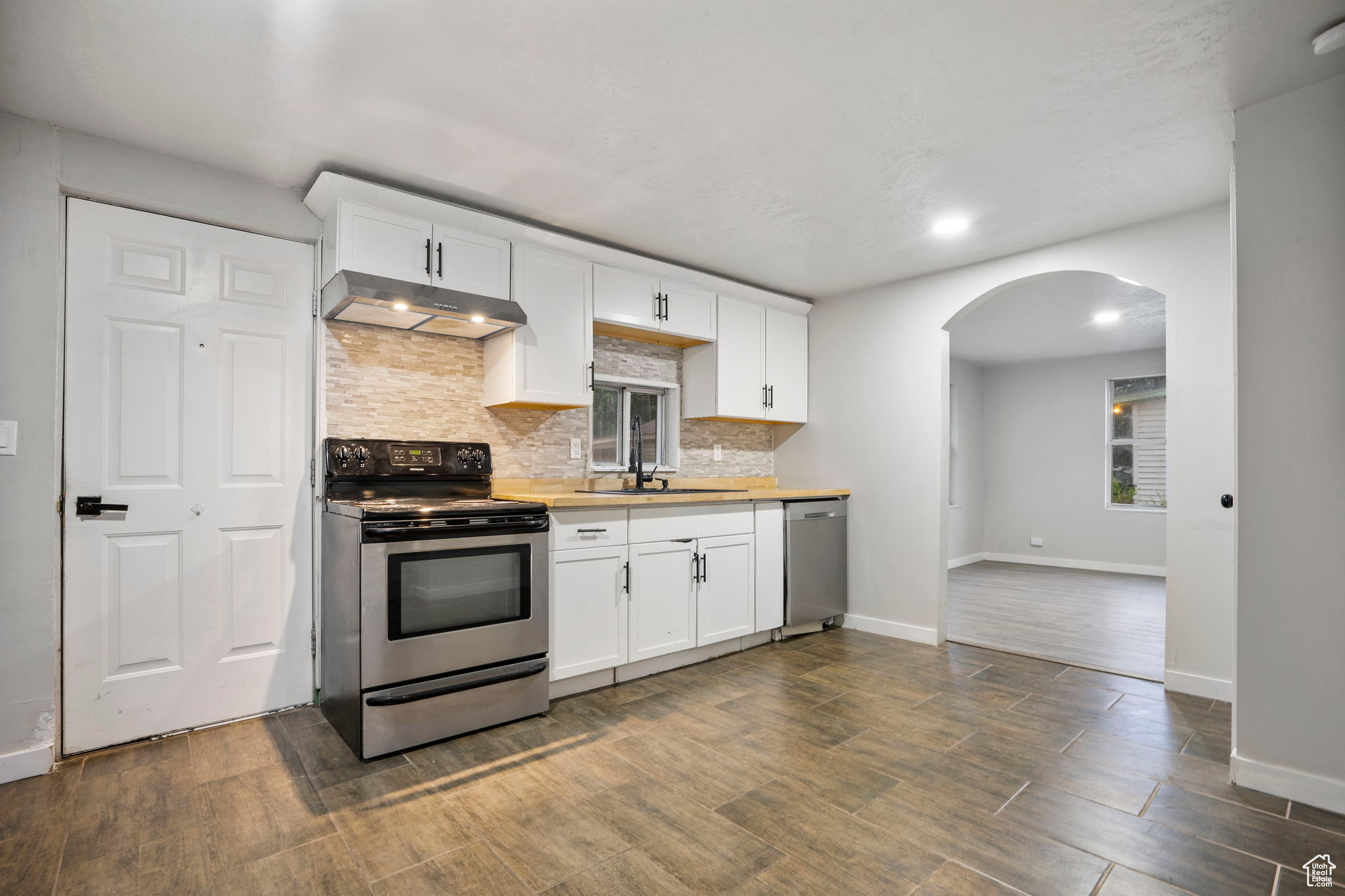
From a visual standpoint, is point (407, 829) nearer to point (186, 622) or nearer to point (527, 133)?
point (186, 622)

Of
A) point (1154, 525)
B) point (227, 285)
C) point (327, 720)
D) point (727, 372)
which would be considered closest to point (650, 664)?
point (327, 720)

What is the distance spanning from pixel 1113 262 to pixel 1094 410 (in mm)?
4728

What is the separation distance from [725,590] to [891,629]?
1.30 m

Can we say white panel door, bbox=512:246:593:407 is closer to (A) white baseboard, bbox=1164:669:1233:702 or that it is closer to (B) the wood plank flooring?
(B) the wood plank flooring

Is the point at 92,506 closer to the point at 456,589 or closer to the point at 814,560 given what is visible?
the point at 456,589

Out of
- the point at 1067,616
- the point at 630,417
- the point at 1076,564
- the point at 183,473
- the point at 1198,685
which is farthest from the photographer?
the point at 1076,564

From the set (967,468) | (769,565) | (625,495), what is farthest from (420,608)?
(967,468)

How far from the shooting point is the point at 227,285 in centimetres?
279

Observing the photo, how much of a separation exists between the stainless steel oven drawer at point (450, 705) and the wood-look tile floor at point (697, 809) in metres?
0.06

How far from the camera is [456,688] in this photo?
2.59 metres

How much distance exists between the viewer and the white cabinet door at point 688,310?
157 inches

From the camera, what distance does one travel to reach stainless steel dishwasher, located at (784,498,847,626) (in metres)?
4.11

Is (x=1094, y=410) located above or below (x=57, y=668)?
above

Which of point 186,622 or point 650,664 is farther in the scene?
point 650,664
